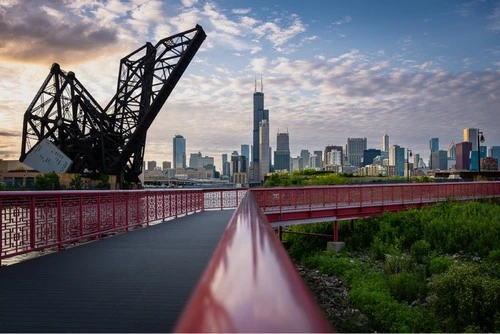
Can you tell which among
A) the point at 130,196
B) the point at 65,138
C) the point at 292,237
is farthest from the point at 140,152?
the point at 130,196

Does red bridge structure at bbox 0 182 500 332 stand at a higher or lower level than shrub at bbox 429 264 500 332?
higher

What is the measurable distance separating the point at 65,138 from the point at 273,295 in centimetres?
4304

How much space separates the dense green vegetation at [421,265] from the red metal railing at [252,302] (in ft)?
37.8

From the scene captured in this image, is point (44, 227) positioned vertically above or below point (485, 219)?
above

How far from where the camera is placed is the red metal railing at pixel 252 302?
2.58ft

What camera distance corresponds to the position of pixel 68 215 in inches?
389

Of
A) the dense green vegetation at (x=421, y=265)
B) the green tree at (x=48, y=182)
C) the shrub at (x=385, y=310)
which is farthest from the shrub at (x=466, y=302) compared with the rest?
the green tree at (x=48, y=182)

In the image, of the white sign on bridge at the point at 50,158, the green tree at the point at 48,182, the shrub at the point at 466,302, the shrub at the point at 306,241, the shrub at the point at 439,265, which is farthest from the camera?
the white sign on bridge at the point at 50,158

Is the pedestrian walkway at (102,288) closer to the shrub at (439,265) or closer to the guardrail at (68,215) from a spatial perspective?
the guardrail at (68,215)

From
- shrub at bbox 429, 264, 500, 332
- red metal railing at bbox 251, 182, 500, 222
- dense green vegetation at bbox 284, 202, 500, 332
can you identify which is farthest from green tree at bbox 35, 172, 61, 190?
shrub at bbox 429, 264, 500, 332

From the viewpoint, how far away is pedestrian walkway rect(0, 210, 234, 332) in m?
4.17

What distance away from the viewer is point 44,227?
29.2 feet

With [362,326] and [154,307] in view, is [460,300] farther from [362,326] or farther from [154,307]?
[154,307]

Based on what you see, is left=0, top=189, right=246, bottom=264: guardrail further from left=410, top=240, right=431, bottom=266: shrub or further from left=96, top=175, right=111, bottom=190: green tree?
left=96, top=175, right=111, bottom=190: green tree
